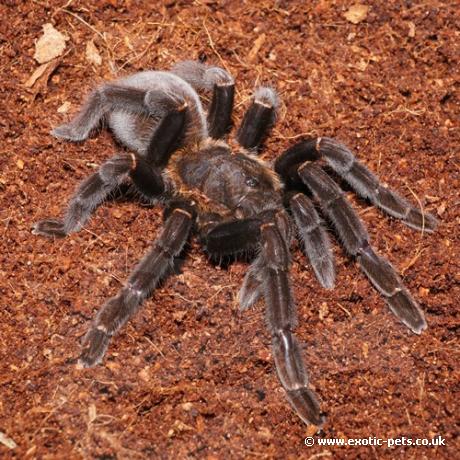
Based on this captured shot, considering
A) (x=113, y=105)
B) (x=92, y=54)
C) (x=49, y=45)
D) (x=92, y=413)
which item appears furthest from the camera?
(x=92, y=54)

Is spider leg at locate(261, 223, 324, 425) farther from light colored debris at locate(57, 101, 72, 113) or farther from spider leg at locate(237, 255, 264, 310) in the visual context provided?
light colored debris at locate(57, 101, 72, 113)

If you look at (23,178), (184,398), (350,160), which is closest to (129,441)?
(184,398)

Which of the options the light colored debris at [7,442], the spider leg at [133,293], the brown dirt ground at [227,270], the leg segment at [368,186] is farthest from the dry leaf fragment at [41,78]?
the light colored debris at [7,442]

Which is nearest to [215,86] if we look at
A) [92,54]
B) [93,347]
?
[92,54]

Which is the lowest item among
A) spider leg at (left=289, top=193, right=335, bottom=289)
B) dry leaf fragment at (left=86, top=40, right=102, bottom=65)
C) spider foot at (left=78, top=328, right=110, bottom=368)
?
spider foot at (left=78, top=328, right=110, bottom=368)

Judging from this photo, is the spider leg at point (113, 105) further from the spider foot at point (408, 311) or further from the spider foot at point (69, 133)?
the spider foot at point (408, 311)

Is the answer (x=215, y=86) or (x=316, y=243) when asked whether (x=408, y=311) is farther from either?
(x=215, y=86)

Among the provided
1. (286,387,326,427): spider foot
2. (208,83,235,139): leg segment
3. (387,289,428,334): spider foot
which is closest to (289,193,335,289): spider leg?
(387,289,428,334): spider foot
